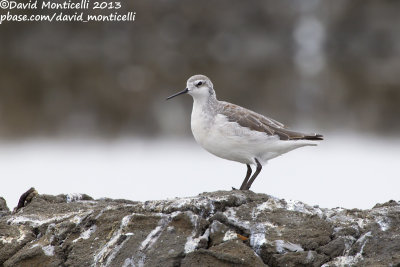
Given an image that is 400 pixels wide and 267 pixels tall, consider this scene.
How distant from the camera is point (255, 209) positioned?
8469 millimetres

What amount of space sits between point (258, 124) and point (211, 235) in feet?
8.92

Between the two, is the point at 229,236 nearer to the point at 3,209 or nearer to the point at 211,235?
the point at 211,235

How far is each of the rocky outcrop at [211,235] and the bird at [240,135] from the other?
145cm

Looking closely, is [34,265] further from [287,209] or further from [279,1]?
Result: [279,1]

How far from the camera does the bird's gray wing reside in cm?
1034

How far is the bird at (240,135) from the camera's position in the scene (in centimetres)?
1016

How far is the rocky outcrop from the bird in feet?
4.76

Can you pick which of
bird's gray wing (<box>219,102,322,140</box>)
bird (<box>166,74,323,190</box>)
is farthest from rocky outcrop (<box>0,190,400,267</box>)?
bird's gray wing (<box>219,102,322,140</box>)

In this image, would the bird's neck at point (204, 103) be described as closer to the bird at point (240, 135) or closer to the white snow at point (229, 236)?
the bird at point (240, 135)

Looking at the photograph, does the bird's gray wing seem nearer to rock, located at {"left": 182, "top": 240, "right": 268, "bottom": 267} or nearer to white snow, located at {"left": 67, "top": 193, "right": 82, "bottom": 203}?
white snow, located at {"left": 67, "top": 193, "right": 82, "bottom": 203}

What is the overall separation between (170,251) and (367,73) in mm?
27644

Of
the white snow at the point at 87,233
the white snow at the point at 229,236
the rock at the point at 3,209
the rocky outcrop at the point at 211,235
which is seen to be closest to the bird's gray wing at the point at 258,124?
the rocky outcrop at the point at 211,235

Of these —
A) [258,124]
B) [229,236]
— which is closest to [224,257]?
[229,236]

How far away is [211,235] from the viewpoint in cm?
→ 802
